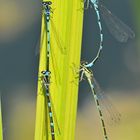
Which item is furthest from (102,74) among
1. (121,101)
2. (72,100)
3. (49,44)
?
(49,44)

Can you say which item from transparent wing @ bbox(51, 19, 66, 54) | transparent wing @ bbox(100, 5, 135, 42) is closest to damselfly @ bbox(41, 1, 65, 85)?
transparent wing @ bbox(51, 19, 66, 54)

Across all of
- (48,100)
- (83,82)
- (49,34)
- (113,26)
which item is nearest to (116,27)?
(113,26)

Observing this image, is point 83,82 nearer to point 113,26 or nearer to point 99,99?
point 99,99

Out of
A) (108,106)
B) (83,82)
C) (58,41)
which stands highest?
(58,41)

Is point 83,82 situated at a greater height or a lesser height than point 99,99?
greater

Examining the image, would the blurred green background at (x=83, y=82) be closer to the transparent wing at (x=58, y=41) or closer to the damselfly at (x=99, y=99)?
the damselfly at (x=99, y=99)

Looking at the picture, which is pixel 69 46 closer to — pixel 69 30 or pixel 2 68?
pixel 69 30

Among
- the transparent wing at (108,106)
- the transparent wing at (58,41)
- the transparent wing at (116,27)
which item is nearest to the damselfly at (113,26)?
the transparent wing at (116,27)
